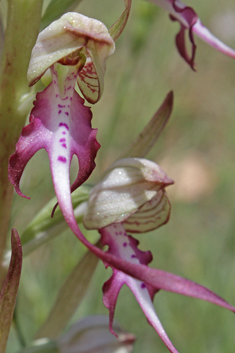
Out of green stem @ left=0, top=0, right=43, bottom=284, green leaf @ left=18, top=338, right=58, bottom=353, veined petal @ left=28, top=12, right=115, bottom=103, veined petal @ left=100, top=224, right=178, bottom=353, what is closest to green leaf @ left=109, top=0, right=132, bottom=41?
veined petal @ left=28, top=12, right=115, bottom=103

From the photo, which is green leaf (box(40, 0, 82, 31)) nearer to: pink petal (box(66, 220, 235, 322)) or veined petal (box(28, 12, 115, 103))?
veined petal (box(28, 12, 115, 103))

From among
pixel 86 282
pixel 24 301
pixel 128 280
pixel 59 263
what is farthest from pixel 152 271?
pixel 24 301


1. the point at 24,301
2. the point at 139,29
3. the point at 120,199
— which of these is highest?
the point at 139,29

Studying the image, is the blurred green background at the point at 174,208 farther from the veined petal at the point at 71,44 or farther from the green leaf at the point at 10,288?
the veined petal at the point at 71,44

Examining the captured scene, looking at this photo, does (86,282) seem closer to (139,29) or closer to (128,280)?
(128,280)

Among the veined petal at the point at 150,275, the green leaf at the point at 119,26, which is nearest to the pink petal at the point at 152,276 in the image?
the veined petal at the point at 150,275

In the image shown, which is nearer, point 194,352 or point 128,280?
point 128,280
